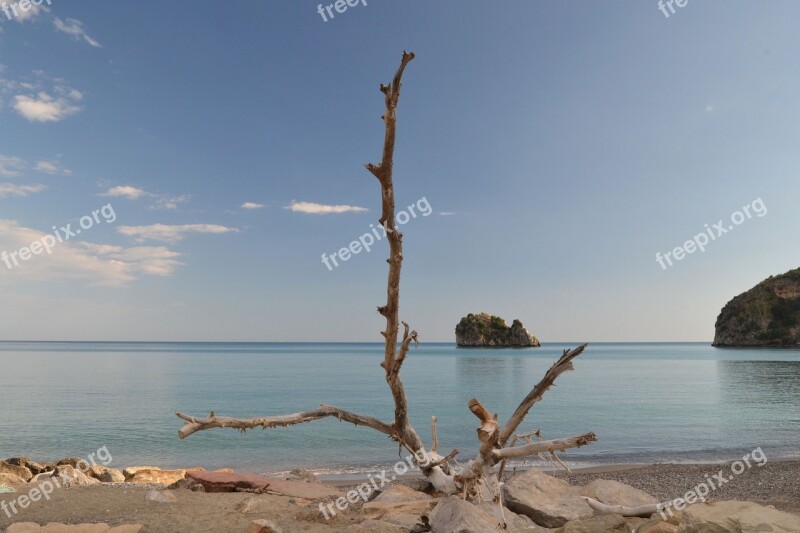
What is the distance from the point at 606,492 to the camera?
27.4ft

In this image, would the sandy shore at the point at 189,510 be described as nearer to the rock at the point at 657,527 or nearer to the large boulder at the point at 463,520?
the large boulder at the point at 463,520

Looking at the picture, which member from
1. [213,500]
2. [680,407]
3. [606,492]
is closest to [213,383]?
[680,407]

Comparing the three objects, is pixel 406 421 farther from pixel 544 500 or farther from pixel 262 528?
pixel 262 528

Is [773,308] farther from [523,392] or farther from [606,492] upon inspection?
[606,492]

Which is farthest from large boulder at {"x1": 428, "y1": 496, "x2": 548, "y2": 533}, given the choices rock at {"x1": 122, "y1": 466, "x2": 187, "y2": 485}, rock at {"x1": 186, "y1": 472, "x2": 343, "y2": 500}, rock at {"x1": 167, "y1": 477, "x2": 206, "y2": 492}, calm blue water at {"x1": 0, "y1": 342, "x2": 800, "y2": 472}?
calm blue water at {"x1": 0, "y1": 342, "x2": 800, "y2": 472}

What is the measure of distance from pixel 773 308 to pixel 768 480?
149 meters

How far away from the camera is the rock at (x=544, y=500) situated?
761 cm

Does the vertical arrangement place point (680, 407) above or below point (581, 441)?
below

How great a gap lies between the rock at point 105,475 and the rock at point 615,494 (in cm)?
1187

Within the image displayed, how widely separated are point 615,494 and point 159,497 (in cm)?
764

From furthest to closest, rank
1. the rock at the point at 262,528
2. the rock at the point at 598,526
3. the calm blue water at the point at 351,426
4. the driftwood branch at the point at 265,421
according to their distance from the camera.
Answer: the calm blue water at the point at 351,426 → the driftwood branch at the point at 265,421 → the rock at the point at 262,528 → the rock at the point at 598,526

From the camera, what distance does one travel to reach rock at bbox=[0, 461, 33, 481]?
13.4 meters

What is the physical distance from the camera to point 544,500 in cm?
793

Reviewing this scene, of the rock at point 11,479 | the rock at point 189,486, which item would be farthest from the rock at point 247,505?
the rock at point 11,479
